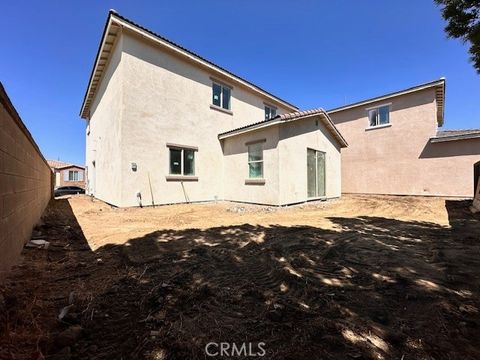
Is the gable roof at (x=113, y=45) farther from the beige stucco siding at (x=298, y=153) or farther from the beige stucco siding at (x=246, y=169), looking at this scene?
the beige stucco siding at (x=298, y=153)

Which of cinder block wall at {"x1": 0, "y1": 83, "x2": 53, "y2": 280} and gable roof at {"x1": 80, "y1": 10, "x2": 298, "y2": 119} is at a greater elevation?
gable roof at {"x1": 80, "y1": 10, "x2": 298, "y2": 119}

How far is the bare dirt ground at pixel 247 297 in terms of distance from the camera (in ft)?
6.19

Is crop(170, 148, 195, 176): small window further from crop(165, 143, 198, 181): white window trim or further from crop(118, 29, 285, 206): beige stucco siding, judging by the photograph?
crop(118, 29, 285, 206): beige stucco siding

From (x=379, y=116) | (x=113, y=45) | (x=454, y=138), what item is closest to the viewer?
(x=113, y=45)

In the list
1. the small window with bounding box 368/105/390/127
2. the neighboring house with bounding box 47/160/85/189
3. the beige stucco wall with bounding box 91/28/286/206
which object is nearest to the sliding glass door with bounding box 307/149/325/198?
the beige stucco wall with bounding box 91/28/286/206

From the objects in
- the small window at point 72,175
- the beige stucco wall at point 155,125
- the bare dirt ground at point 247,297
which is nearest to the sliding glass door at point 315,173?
the beige stucco wall at point 155,125

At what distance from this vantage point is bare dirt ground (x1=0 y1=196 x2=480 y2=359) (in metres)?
1.89

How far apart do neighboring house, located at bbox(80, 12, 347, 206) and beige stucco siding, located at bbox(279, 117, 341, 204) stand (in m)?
0.04

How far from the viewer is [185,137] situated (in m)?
11.2

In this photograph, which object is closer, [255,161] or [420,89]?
[255,161]

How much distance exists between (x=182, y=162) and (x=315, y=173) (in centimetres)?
652

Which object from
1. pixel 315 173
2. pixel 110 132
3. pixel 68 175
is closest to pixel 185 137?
pixel 110 132

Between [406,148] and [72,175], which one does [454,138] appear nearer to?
[406,148]

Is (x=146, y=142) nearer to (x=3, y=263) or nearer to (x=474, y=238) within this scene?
(x=3, y=263)
